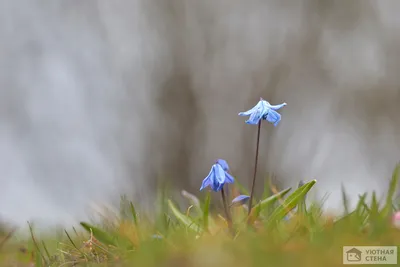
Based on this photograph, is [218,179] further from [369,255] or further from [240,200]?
[369,255]

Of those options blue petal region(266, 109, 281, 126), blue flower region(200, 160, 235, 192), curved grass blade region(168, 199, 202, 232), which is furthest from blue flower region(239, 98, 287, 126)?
curved grass blade region(168, 199, 202, 232)

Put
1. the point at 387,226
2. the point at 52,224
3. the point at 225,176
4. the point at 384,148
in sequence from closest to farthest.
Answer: the point at 387,226 → the point at 225,176 → the point at 52,224 → the point at 384,148

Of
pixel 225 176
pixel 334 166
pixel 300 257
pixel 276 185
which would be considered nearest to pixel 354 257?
pixel 300 257

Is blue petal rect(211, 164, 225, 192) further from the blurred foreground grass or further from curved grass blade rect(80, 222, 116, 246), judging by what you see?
curved grass blade rect(80, 222, 116, 246)

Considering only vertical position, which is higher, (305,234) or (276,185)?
(276,185)

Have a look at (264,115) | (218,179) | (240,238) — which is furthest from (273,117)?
(240,238)

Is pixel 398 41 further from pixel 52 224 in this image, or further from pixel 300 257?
pixel 300 257

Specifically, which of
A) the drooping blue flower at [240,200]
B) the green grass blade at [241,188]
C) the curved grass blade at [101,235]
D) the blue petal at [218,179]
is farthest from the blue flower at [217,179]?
the green grass blade at [241,188]

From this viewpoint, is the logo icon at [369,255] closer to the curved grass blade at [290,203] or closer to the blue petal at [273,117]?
the curved grass blade at [290,203]
